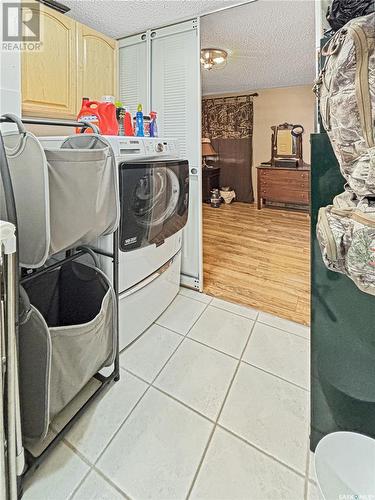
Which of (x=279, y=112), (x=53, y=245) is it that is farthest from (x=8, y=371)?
(x=279, y=112)

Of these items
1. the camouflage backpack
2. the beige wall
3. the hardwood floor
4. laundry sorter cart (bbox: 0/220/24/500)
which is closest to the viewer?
the camouflage backpack

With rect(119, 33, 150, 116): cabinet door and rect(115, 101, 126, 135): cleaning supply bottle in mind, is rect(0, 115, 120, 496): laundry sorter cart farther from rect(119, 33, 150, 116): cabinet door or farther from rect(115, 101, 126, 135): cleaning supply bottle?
rect(119, 33, 150, 116): cabinet door

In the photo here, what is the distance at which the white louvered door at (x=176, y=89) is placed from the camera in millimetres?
2111

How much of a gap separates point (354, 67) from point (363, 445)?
1049 millimetres

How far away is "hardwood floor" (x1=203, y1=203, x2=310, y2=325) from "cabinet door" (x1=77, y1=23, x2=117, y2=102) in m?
1.76

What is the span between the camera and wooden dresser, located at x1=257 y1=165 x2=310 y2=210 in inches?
196

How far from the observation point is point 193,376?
1.45 meters

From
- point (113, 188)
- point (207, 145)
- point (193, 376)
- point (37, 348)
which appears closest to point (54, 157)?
point (113, 188)

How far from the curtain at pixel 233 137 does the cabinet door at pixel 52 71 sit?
422cm

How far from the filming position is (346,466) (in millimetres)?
896

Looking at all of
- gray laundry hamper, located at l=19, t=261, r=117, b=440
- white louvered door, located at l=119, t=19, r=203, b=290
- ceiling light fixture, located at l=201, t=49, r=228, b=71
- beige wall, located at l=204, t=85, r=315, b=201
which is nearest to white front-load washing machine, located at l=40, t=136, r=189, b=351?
gray laundry hamper, located at l=19, t=261, r=117, b=440

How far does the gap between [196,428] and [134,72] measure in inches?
100

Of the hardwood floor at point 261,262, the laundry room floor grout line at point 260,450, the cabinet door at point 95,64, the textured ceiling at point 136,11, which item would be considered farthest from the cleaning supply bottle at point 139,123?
the laundry room floor grout line at point 260,450

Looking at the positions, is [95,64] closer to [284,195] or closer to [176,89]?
[176,89]
